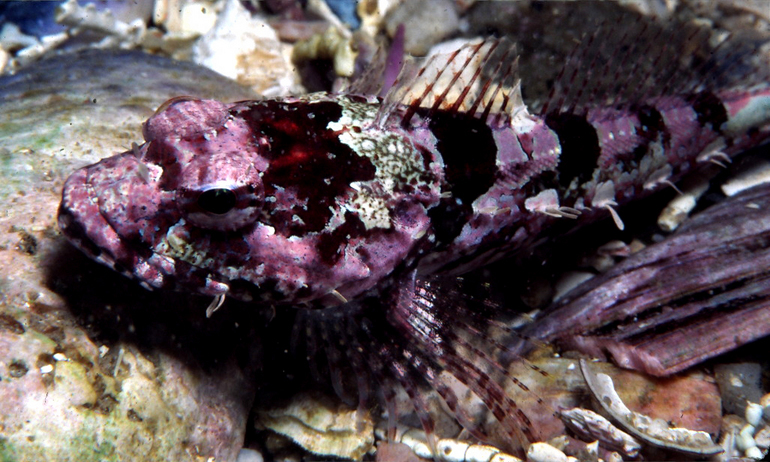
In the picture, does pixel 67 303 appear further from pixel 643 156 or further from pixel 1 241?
pixel 643 156

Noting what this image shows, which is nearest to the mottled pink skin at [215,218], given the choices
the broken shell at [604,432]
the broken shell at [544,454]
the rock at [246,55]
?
the broken shell at [544,454]

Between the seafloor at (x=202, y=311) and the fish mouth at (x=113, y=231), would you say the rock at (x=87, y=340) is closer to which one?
the seafloor at (x=202, y=311)

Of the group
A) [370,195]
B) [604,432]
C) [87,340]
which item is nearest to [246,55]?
[370,195]

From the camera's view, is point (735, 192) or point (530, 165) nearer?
point (530, 165)

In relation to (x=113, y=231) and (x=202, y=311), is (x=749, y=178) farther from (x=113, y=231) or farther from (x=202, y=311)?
(x=113, y=231)

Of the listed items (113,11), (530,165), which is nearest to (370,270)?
(530,165)

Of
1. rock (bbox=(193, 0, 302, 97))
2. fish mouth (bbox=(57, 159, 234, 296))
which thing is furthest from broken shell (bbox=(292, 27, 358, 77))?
fish mouth (bbox=(57, 159, 234, 296))
